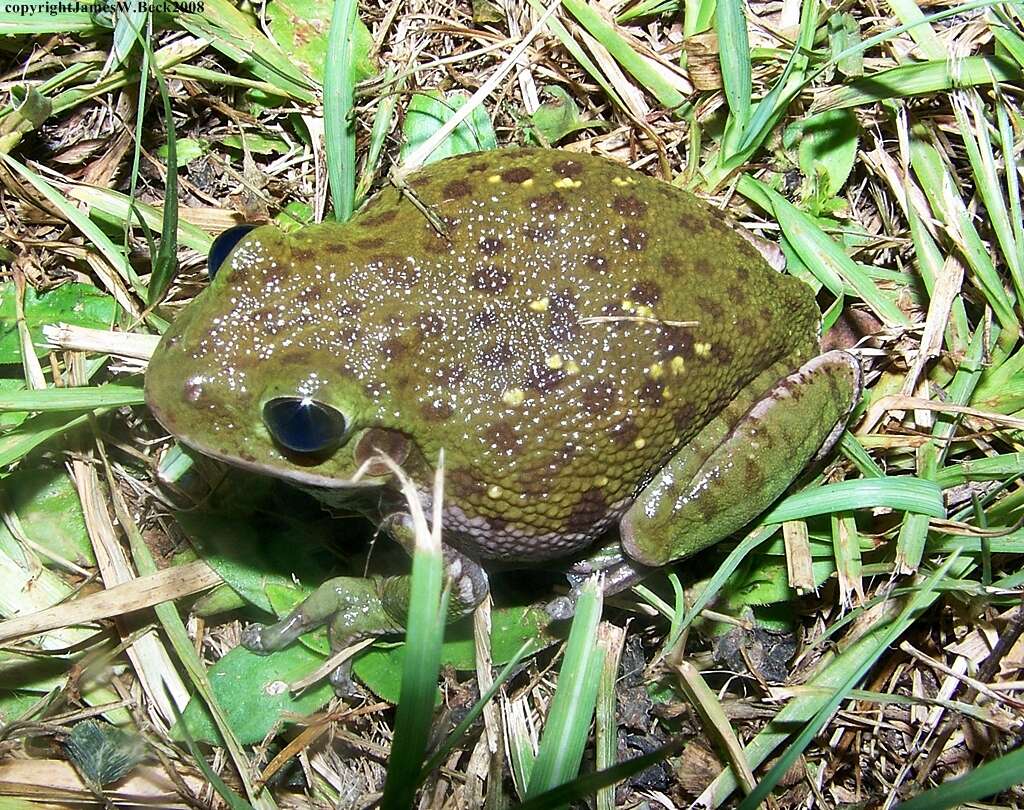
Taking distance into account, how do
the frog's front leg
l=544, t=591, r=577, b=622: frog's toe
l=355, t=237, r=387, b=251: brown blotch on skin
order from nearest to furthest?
l=355, t=237, r=387, b=251: brown blotch on skin < the frog's front leg < l=544, t=591, r=577, b=622: frog's toe

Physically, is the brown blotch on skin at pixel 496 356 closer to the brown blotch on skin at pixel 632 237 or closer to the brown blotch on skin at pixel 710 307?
the brown blotch on skin at pixel 632 237

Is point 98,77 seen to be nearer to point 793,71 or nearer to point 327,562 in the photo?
point 327,562

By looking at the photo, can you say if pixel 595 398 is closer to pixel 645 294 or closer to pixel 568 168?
pixel 645 294

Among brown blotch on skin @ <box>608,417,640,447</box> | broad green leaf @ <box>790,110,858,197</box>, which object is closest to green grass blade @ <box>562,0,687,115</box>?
broad green leaf @ <box>790,110,858,197</box>

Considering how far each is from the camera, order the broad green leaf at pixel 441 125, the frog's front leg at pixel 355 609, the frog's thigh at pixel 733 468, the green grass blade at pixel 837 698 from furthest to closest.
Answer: the broad green leaf at pixel 441 125
the frog's front leg at pixel 355 609
the frog's thigh at pixel 733 468
the green grass blade at pixel 837 698

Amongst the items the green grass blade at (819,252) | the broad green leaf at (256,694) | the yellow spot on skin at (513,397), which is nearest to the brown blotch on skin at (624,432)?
the yellow spot on skin at (513,397)

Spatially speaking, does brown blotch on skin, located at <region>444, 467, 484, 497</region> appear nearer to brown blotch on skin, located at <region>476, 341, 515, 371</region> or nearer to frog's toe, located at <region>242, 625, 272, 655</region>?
brown blotch on skin, located at <region>476, 341, 515, 371</region>

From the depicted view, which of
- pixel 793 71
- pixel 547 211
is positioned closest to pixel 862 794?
pixel 547 211
